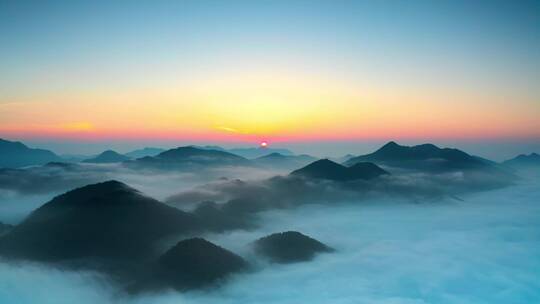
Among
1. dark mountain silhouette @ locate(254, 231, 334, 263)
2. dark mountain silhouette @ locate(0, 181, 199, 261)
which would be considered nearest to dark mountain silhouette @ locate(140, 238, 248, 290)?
dark mountain silhouette @ locate(0, 181, 199, 261)

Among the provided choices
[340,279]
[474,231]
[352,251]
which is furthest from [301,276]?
[474,231]

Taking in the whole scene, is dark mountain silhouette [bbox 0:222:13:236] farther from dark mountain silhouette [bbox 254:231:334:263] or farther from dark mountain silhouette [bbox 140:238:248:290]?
dark mountain silhouette [bbox 254:231:334:263]

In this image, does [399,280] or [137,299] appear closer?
[137,299]

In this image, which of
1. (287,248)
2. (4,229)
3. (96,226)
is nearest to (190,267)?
(287,248)

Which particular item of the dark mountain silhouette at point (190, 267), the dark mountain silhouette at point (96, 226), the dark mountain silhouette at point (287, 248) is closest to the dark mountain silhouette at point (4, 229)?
the dark mountain silhouette at point (96, 226)

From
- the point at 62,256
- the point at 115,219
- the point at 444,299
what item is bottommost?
the point at 444,299

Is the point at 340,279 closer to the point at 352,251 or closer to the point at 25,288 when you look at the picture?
the point at 352,251

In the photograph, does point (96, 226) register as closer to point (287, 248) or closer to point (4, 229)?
point (4, 229)
